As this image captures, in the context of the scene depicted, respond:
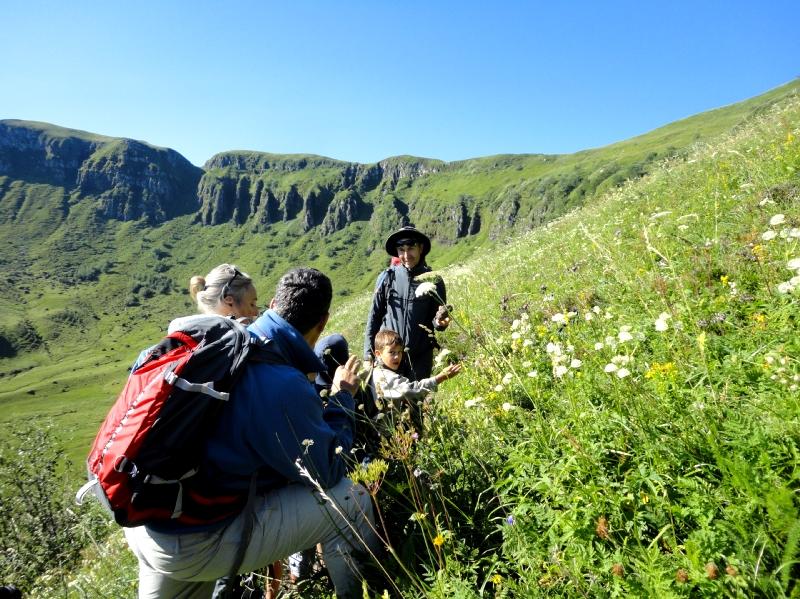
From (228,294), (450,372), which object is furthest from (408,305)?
(228,294)

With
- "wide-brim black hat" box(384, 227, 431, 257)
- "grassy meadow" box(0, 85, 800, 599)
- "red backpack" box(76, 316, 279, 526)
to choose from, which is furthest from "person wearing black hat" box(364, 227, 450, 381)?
"red backpack" box(76, 316, 279, 526)

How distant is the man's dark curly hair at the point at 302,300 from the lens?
3150 millimetres

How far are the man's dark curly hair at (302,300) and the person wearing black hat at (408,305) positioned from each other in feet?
6.48

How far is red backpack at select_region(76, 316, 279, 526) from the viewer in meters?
2.17

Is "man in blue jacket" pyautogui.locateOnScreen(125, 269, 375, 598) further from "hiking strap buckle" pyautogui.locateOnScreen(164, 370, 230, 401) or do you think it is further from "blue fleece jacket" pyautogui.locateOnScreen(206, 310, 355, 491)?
"hiking strap buckle" pyautogui.locateOnScreen(164, 370, 230, 401)

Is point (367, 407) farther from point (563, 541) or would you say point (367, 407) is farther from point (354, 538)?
point (563, 541)

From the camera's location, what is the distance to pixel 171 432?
2219 mm

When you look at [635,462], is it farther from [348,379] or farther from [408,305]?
[408,305]

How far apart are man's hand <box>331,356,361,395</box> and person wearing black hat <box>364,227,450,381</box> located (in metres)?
1.84

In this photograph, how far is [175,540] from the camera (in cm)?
238

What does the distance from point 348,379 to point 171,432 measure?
1.26 metres

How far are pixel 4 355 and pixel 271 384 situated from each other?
208521mm

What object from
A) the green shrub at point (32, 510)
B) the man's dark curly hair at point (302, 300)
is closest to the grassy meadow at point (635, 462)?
the man's dark curly hair at point (302, 300)

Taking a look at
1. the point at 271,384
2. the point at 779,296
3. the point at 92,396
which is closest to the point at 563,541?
the point at 271,384
